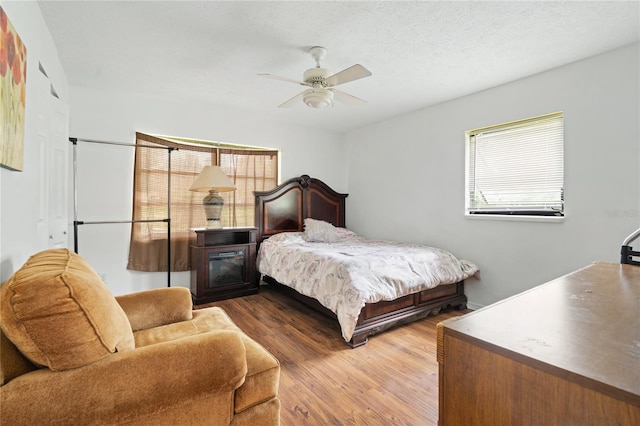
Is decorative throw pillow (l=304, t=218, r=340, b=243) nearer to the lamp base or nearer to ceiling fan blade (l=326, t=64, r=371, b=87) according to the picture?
the lamp base

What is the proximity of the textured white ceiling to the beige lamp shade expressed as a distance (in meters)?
0.94

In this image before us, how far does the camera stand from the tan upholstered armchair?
2.91 feet

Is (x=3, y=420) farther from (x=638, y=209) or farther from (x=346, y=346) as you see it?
(x=638, y=209)

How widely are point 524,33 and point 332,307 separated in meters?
2.59

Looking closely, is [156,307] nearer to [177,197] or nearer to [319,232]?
[177,197]

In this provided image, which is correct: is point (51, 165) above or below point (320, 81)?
below

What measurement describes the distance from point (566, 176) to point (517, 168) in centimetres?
48

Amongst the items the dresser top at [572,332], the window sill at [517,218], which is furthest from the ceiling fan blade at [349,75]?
the window sill at [517,218]

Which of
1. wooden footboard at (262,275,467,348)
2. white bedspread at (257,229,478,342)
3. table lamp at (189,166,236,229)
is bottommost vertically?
wooden footboard at (262,275,467,348)

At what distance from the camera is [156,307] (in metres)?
1.81

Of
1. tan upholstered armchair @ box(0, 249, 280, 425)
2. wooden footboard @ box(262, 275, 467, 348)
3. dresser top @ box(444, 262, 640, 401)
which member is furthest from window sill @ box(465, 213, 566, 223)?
tan upholstered armchair @ box(0, 249, 280, 425)

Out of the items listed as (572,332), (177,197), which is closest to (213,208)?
(177,197)

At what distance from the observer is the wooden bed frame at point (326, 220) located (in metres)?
2.69

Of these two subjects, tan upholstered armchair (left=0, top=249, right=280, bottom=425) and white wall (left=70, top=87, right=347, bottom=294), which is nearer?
tan upholstered armchair (left=0, top=249, right=280, bottom=425)
